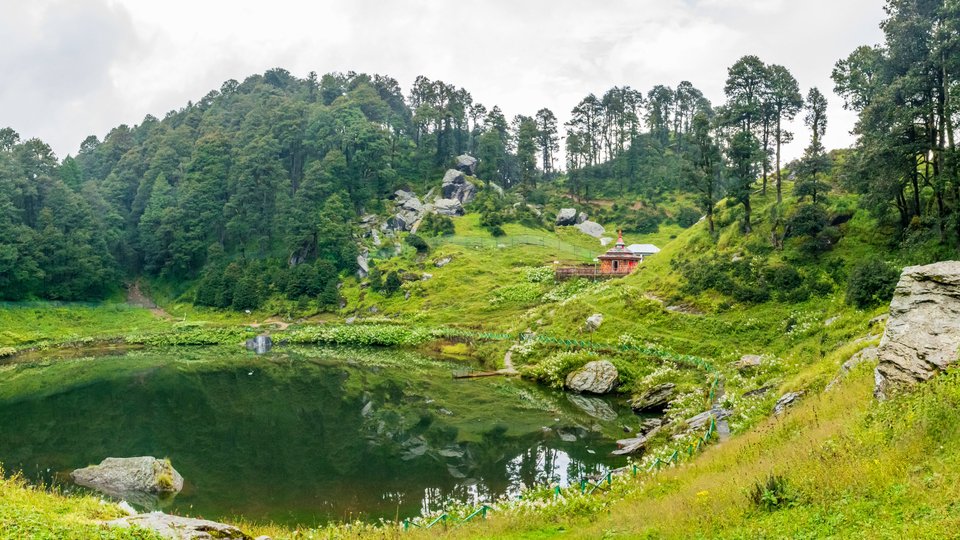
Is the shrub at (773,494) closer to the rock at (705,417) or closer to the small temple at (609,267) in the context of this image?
the rock at (705,417)

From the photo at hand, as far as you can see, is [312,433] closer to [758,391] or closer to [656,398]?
[656,398]

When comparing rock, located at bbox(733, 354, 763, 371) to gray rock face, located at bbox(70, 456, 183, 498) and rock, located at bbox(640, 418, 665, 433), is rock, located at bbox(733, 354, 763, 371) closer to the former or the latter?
rock, located at bbox(640, 418, 665, 433)

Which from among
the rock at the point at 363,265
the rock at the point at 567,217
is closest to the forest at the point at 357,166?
the rock at the point at 363,265

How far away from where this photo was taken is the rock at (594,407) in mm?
32500

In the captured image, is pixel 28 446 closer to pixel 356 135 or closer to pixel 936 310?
pixel 936 310

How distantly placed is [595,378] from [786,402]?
17.7 meters

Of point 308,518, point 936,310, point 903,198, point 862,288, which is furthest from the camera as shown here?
point 903,198

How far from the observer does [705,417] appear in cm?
2441

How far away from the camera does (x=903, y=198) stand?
1495 inches

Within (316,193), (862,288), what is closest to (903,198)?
(862,288)

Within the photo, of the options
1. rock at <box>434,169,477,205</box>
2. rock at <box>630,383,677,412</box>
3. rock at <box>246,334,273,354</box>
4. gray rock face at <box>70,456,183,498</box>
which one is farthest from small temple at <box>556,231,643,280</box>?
gray rock face at <box>70,456,183,498</box>

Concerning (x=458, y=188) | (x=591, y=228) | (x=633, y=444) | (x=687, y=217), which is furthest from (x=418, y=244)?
(x=633, y=444)

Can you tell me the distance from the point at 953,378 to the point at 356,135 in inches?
4041

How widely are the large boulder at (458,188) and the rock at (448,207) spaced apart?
2.97 m
